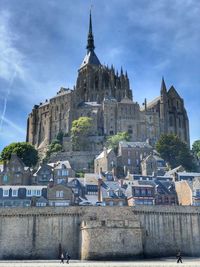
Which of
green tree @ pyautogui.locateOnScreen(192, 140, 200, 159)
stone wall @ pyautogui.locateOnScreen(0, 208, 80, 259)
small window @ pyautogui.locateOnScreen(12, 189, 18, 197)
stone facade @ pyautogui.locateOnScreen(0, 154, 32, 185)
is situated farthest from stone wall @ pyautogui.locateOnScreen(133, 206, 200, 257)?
green tree @ pyautogui.locateOnScreen(192, 140, 200, 159)

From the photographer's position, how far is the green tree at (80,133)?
95.6 m

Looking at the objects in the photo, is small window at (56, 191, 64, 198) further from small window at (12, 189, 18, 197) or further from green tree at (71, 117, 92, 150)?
green tree at (71, 117, 92, 150)

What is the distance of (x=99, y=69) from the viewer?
116250 mm

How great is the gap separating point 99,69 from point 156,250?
7495 centimetres

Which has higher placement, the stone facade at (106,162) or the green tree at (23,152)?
the green tree at (23,152)

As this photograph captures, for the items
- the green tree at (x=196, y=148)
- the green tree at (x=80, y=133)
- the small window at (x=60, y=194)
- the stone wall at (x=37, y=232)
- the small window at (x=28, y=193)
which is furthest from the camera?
the green tree at (x=196, y=148)

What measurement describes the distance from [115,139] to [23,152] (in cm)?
1969

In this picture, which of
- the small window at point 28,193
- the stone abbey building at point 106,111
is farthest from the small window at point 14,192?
the stone abbey building at point 106,111

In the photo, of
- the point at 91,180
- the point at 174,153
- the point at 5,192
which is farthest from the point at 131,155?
the point at 5,192

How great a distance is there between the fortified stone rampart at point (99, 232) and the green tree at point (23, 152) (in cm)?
Result: 3817

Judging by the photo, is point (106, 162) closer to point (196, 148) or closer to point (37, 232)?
point (196, 148)

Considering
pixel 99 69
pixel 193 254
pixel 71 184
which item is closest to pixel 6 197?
pixel 71 184

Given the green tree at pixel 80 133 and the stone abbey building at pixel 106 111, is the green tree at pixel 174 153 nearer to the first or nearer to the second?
the stone abbey building at pixel 106 111

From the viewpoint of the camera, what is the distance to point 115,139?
91.5 m
